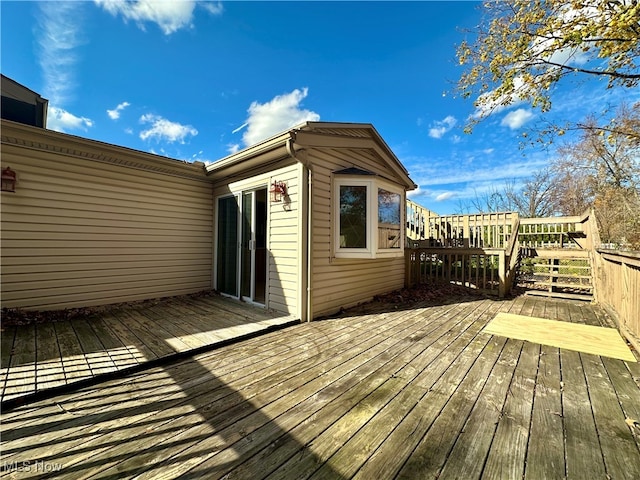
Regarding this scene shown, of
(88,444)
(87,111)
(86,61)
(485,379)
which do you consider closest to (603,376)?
(485,379)

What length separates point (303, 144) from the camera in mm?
4000

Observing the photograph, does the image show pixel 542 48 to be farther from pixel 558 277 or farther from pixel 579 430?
pixel 579 430

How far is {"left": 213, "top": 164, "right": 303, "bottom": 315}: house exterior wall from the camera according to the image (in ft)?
13.8

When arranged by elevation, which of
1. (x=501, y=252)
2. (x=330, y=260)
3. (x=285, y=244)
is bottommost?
(x=330, y=260)

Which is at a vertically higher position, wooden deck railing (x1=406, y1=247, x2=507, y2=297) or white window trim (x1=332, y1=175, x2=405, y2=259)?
white window trim (x1=332, y1=175, x2=405, y2=259)

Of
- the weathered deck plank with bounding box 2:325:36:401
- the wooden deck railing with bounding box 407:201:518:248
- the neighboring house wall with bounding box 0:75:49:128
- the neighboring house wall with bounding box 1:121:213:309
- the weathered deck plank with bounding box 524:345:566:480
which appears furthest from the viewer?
the wooden deck railing with bounding box 407:201:518:248

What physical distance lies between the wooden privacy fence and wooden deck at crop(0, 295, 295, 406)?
435 cm

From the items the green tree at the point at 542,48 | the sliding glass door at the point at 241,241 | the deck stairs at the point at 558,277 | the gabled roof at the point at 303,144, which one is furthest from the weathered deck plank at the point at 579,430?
the green tree at the point at 542,48

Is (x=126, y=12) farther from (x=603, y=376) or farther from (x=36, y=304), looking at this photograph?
(x=603, y=376)

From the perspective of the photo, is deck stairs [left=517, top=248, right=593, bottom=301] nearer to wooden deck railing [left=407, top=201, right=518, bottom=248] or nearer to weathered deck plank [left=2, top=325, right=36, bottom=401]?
wooden deck railing [left=407, top=201, right=518, bottom=248]

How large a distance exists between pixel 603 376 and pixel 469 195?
1651 cm

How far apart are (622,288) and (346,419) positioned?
4.61 m

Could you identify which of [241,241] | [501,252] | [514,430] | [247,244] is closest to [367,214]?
[247,244]

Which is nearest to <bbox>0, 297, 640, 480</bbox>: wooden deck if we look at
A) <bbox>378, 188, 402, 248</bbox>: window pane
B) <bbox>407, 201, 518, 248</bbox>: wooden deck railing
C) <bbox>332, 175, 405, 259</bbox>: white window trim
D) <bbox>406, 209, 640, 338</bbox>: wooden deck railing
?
<bbox>332, 175, 405, 259</bbox>: white window trim
